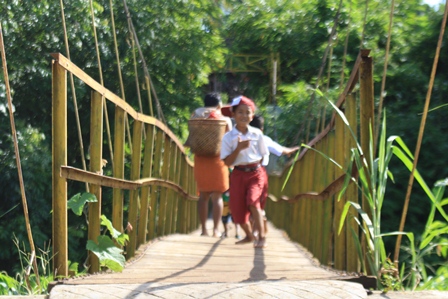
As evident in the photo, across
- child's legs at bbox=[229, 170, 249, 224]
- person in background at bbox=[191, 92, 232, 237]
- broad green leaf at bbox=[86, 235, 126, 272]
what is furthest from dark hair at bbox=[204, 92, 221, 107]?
broad green leaf at bbox=[86, 235, 126, 272]

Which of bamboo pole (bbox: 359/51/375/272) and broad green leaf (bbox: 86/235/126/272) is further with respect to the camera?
broad green leaf (bbox: 86/235/126/272)

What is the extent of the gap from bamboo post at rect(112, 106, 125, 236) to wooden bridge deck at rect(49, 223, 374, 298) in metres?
0.24

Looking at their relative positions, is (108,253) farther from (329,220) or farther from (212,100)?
(212,100)

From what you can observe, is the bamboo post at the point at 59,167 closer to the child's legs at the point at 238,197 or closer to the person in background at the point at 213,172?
the child's legs at the point at 238,197

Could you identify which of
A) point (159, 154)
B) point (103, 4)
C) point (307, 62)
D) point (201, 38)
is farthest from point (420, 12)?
point (159, 154)

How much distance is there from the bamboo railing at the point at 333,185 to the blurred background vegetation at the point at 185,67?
0.67 m

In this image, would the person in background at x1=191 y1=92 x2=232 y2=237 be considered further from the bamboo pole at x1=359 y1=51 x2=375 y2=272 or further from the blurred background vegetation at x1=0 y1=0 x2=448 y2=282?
the bamboo pole at x1=359 y1=51 x2=375 y2=272

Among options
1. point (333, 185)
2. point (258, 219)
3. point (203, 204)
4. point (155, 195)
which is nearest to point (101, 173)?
point (333, 185)

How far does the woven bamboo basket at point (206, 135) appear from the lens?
24.2ft

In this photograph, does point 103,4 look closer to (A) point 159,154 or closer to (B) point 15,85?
(B) point 15,85

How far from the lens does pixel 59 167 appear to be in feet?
12.6

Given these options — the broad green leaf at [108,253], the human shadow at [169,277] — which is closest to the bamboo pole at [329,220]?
the human shadow at [169,277]

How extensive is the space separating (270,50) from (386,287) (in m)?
13.5

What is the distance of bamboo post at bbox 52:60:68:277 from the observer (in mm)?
3840
